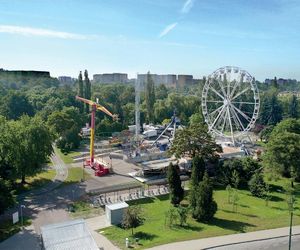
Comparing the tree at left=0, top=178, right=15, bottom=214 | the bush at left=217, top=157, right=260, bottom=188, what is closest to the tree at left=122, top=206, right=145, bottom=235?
the tree at left=0, top=178, right=15, bottom=214

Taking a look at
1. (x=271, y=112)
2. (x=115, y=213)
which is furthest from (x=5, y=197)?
(x=271, y=112)

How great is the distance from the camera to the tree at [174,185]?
36.9 meters

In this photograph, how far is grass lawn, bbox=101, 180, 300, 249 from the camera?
30281mm

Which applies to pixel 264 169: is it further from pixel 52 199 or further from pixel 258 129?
pixel 258 129

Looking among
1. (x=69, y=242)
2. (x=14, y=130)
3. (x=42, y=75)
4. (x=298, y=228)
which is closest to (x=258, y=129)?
(x=298, y=228)

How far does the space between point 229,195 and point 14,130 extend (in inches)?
1065

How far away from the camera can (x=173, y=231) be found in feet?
103

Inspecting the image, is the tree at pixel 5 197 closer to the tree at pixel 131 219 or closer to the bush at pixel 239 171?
the tree at pixel 131 219

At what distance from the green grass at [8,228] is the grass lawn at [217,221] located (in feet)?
27.0

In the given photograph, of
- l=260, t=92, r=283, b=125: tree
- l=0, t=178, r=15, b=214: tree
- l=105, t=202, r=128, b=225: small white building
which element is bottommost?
l=105, t=202, r=128, b=225: small white building

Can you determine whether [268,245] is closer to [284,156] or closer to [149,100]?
[284,156]

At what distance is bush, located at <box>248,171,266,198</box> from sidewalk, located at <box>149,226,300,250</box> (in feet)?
27.6

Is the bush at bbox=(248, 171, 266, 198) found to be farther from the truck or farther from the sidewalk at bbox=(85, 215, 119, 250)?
the truck

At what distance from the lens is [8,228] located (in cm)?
3197
